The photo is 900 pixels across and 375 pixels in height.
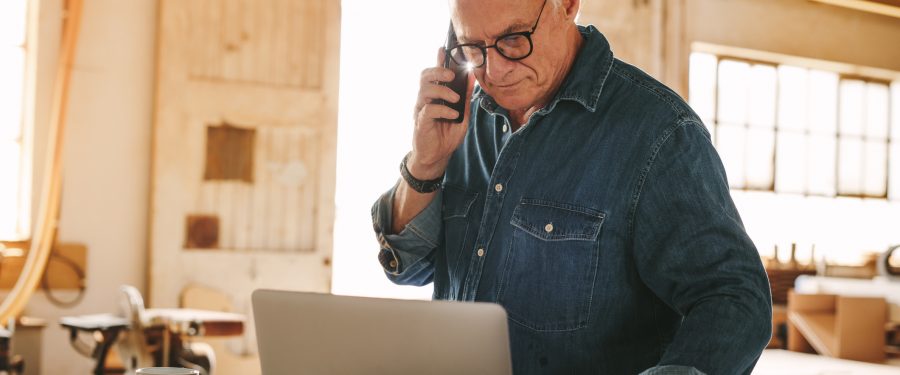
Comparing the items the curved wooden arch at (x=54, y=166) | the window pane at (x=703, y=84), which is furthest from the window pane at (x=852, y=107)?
the curved wooden arch at (x=54, y=166)

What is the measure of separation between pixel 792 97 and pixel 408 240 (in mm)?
6349

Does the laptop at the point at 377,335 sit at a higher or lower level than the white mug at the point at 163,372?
higher

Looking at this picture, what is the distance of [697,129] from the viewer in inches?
56.5

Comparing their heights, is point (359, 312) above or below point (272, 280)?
above

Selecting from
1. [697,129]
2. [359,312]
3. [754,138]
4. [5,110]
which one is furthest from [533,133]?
[754,138]

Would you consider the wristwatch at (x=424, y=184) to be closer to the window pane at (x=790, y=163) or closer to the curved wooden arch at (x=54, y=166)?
the curved wooden arch at (x=54, y=166)

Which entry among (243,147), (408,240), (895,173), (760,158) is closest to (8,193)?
(243,147)

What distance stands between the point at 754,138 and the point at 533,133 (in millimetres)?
5984

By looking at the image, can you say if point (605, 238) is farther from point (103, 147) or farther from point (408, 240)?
point (103, 147)

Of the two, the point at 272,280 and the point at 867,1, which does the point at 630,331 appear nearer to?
the point at 272,280

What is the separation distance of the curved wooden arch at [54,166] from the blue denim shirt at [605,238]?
3195 millimetres

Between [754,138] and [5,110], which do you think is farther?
[754,138]

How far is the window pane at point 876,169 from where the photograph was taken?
775 centimetres

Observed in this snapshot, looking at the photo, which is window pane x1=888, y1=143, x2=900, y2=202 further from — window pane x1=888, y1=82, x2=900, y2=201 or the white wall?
the white wall
